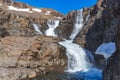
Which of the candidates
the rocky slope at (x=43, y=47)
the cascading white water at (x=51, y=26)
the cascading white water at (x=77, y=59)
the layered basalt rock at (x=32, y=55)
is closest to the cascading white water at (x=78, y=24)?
the rocky slope at (x=43, y=47)

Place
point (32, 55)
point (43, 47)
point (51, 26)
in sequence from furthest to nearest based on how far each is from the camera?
point (51, 26) → point (43, 47) → point (32, 55)

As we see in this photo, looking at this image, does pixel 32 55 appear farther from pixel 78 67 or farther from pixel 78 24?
pixel 78 24

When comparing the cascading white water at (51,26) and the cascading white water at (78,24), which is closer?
the cascading white water at (78,24)

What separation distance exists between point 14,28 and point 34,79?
28812mm

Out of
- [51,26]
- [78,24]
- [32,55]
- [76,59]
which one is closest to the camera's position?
[32,55]

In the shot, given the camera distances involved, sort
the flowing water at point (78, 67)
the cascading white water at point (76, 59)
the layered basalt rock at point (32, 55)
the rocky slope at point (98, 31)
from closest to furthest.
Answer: the flowing water at point (78, 67)
the layered basalt rock at point (32, 55)
the cascading white water at point (76, 59)
the rocky slope at point (98, 31)

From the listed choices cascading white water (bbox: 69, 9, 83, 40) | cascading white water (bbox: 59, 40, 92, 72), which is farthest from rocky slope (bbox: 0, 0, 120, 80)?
cascading white water (bbox: 69, 9, 83, 40)

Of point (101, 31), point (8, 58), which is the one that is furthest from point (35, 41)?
point (101, 31)

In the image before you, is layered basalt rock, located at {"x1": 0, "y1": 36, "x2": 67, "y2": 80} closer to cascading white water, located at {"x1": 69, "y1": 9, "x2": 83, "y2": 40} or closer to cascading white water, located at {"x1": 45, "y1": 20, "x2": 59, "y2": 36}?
cascading white water, located at {"x1": 69, "y1": 9, "x2": 83, "y2": 40}

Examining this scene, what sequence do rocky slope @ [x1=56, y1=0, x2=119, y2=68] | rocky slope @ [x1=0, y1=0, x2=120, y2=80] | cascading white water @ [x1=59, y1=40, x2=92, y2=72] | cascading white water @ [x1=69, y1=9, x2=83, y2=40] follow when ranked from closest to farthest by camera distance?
rocky slope @ [x1=0, y1=0, x2=120, y2=80], cascading white water @ [x1=59, y1=40, x2=92, y2=72], rocky slope @ [x1=56, y1=0, x2=119, y2=68], cascading white water @ [x1=69, y1=9, x2=83, y2=40]

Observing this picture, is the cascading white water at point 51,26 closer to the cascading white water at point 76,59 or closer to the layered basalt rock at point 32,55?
the cascading white water at point 76,59

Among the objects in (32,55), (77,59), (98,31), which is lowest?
(77,59)

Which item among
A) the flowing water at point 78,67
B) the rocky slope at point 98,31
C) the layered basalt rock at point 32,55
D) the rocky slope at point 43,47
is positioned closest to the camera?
the rocky slope at point 43,47

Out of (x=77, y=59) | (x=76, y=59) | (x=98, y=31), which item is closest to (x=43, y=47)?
(x=76, y=59)
